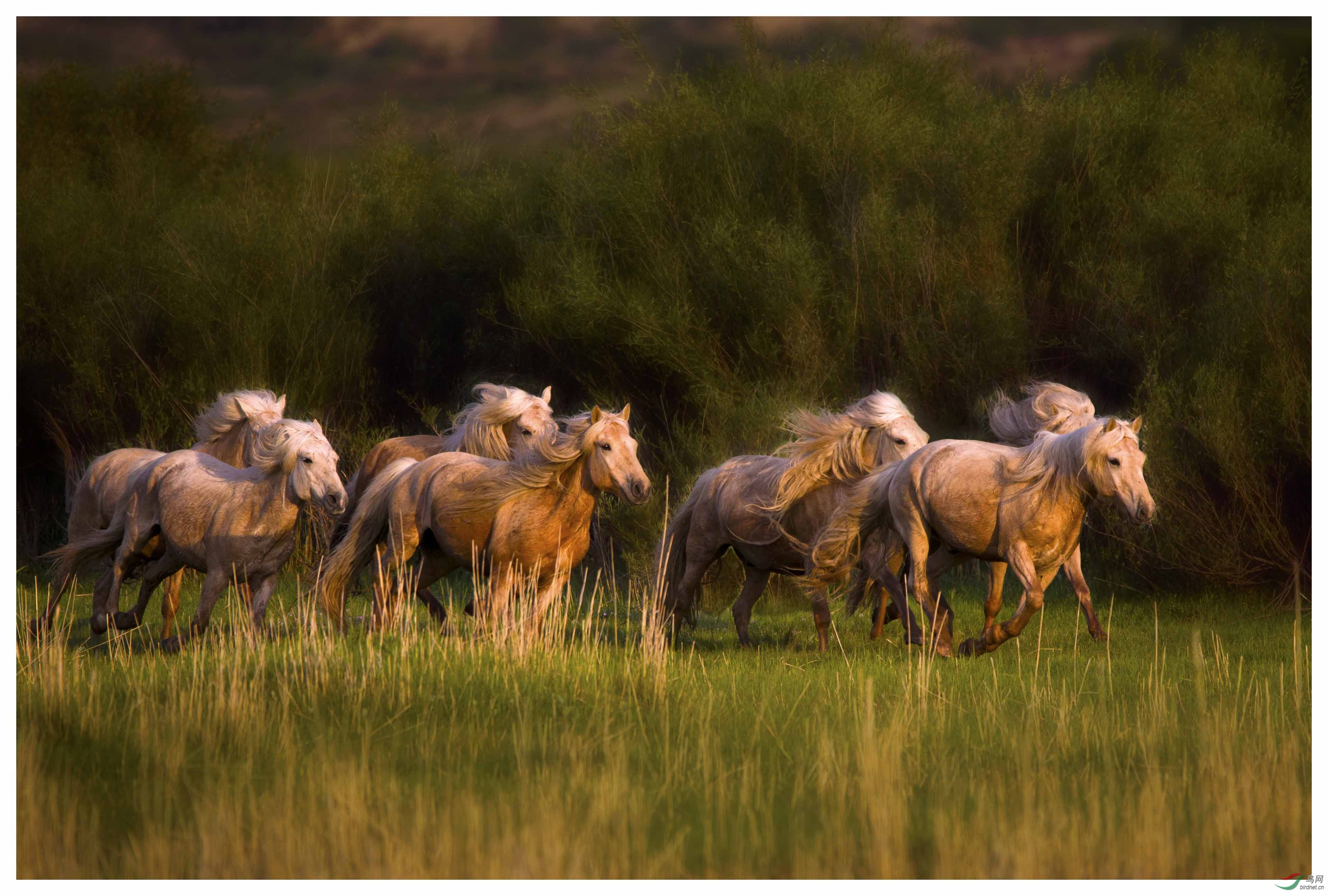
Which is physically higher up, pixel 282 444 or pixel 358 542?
pixel 282 444

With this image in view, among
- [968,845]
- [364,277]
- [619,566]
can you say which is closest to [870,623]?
[619,566]

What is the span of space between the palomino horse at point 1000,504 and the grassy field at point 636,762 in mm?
652

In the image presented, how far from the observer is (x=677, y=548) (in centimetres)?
1127

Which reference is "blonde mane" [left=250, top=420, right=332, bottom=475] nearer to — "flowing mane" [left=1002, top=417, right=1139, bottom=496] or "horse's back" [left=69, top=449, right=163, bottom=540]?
"horse's back" [left=69, top=449, right=163, bottom=540]

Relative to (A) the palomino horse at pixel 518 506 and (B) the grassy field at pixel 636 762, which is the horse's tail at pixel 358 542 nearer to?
(A) the palomino horse at pixel 518 506

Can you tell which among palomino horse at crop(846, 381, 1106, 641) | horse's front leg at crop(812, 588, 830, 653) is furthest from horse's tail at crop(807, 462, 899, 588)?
palomino horse at crop(846, 381, 1106, 641)

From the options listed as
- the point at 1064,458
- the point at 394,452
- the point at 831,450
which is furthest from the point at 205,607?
the point at 1064,458

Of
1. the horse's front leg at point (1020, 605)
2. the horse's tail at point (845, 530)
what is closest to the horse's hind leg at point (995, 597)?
the horse's front leg at point (1020, 605)

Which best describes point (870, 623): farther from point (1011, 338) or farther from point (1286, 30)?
point (1286, 30)

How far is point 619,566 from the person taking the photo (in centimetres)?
1656

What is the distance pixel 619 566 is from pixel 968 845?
38.6 feet

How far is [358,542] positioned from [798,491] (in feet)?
10.6

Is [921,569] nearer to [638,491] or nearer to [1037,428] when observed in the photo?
[638,491]

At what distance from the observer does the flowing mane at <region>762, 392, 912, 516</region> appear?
1023 cm
